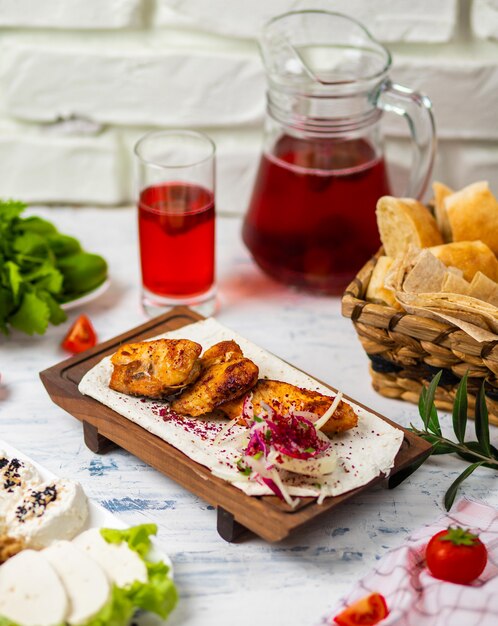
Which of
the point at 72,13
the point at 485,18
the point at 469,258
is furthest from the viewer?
the point at 72,13

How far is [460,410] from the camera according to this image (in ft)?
5.04

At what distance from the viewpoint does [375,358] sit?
5.56ft

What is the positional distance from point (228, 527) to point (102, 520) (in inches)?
7.2

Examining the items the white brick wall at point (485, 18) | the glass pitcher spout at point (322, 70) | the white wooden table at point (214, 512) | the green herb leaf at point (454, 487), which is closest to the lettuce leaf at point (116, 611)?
the white wooden table at point (214, 512)

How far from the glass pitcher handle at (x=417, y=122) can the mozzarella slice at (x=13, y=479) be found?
0.94 metres

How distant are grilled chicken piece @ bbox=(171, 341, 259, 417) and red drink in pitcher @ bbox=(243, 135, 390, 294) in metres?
0.44

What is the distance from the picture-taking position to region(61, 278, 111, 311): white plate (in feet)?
6.56

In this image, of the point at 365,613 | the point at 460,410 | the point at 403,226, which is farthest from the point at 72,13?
the point at 365,613

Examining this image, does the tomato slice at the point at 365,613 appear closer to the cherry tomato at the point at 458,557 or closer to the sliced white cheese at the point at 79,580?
the cherry tomato at the point at 458,557

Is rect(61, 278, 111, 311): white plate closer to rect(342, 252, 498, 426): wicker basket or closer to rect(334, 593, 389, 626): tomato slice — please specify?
rect(342, 252, 498, 426): wicker basket

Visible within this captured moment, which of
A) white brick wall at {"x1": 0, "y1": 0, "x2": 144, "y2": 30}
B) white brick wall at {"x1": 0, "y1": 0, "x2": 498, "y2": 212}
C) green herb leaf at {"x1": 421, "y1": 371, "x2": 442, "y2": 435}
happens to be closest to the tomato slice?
green herb leaf at {"x1": 421, "y1": 371, "x2": 442, "y2": 435}

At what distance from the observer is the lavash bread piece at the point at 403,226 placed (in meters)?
1.74

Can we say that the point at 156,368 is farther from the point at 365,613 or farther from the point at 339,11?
the point at 339,11

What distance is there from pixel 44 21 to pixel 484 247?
1.15 meters
